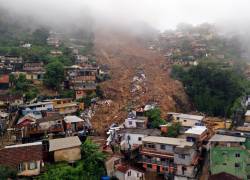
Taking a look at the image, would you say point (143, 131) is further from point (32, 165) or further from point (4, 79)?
point (4, 79)

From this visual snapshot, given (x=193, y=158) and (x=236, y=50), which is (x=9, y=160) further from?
(x=236, y=50)

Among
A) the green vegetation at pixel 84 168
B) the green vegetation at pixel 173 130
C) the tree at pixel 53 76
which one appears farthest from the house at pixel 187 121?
the tree at pixel 53 76

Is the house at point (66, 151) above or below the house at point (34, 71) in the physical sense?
below

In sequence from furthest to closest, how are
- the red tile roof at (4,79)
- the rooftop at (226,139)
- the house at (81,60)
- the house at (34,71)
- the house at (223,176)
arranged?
the house at (81,60), the house at (34,71), the red tile roof at (4,79), the rooftop at (226,139), the house at (223,176)

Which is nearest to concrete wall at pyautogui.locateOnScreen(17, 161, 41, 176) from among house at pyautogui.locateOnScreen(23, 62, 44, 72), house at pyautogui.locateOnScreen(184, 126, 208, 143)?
house at pyautogui.locateOnScreen(184, 126, 208, 143)

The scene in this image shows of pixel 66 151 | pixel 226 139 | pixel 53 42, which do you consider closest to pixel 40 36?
pixel 53 42

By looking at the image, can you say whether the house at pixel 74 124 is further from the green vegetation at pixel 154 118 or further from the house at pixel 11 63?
the house at pixel 11 63

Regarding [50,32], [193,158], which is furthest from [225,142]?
[50,32]
